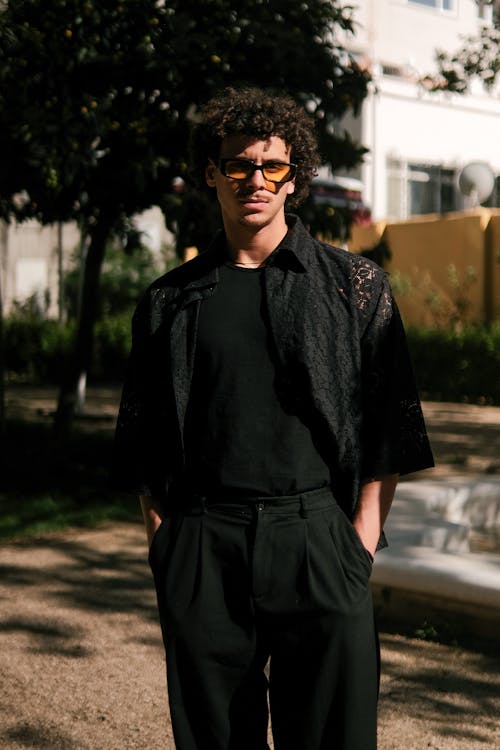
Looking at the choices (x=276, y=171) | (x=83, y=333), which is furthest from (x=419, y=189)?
(x=276, y=171)

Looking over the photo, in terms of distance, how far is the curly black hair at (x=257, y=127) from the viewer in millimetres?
2447

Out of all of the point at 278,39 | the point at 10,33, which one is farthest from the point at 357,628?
the point at 278,39

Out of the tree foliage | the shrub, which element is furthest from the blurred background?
the shrub

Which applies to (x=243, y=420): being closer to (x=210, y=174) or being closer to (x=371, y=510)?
(x=371, y=510)

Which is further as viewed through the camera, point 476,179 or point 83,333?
point 476,179

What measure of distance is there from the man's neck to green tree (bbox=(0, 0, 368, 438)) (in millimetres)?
5466

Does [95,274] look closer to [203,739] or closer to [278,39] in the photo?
[278,39]

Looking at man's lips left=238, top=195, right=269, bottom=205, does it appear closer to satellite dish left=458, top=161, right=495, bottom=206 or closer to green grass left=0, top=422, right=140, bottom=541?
green grass left=0, top=422, right=140, bottom=541

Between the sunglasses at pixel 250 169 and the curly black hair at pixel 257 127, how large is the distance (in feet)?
0.20

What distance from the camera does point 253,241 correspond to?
247 centimetres

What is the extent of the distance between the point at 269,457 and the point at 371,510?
287 mm

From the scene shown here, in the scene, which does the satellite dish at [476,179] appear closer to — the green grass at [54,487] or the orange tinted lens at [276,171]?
the green grass at [54,487]

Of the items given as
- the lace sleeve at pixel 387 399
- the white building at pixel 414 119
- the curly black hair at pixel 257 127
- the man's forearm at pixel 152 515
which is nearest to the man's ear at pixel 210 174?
the curly black hair at pixel 257 127

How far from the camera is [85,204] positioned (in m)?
8.68
